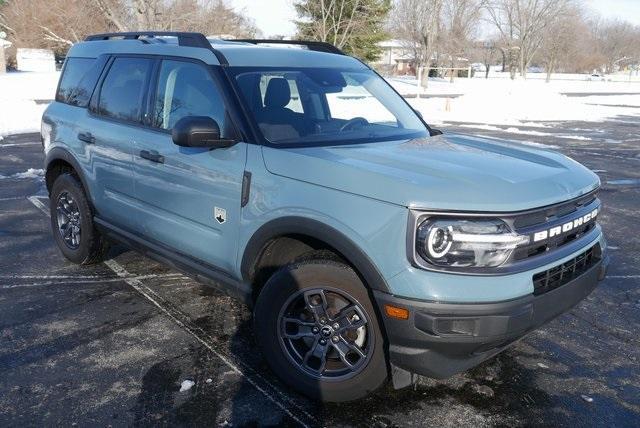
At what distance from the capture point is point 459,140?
13.5ft

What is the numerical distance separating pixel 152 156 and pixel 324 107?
4.02 feet

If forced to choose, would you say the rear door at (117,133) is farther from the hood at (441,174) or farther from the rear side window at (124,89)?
the hood at (441,174)

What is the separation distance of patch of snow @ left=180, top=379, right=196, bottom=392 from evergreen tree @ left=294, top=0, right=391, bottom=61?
26.8 meters

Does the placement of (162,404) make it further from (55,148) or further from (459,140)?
(55,148)

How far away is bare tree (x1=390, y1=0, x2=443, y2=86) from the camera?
4372 cm

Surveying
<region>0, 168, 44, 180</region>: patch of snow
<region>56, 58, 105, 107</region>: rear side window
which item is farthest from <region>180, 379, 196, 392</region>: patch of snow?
<region>0, 168, 44, 180</region>: patch of snow

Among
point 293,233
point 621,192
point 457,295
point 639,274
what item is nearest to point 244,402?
point 293,233

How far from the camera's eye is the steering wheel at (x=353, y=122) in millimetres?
3957

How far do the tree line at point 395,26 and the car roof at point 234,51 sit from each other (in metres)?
20.8

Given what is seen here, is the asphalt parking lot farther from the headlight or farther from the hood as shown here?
the hood

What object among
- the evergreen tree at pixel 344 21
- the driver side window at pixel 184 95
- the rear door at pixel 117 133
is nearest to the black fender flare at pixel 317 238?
the driver side window at pixel 184 95

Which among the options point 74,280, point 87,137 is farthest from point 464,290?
point 74,280

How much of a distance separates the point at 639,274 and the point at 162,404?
435cm

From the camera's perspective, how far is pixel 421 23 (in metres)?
46.9
